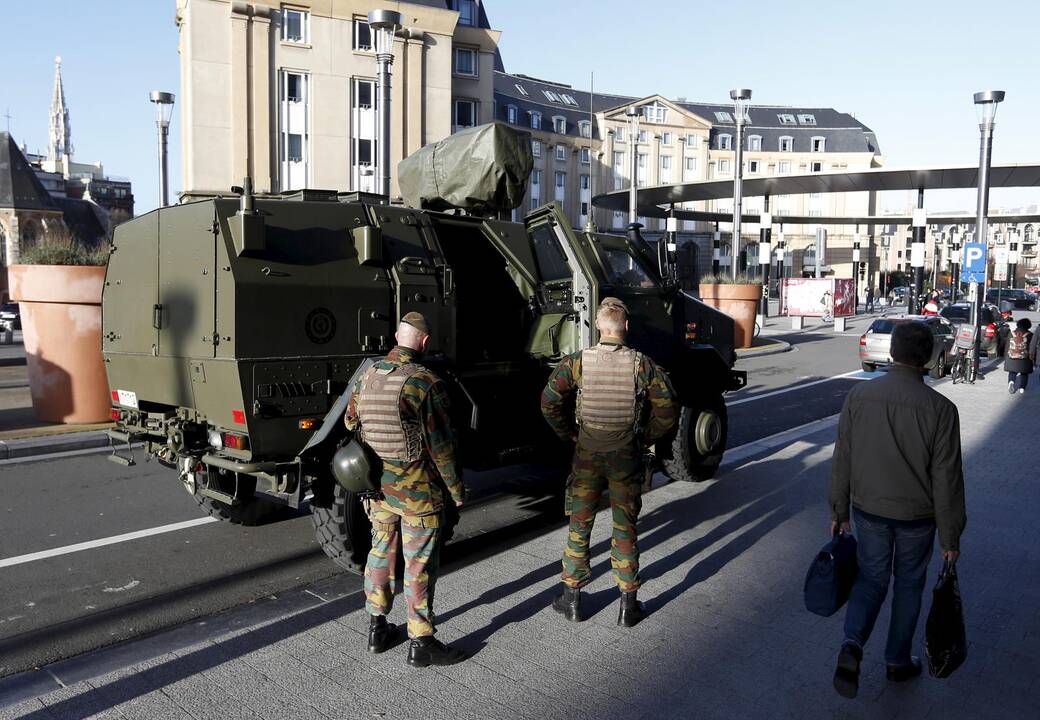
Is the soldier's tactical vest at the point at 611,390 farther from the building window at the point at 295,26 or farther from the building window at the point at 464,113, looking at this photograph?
the building window at the point at 464,113

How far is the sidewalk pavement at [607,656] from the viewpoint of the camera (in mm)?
3619

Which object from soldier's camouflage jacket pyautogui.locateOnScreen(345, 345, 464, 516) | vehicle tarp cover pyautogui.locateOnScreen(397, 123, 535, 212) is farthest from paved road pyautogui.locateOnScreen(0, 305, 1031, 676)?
vehicle tarp cover pyautogui.locateOnScreen(397, 123, 535, 212)

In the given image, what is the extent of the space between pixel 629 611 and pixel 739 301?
67.4 feet

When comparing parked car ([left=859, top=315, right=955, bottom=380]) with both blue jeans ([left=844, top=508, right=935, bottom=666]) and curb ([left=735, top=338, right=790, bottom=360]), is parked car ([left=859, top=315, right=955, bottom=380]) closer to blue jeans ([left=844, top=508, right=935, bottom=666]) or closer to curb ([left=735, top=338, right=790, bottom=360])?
curb ([left=735, top=338, right=790, bottom=360])

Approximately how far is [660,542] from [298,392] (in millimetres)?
2813

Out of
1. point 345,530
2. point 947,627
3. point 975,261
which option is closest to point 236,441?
point 345,530

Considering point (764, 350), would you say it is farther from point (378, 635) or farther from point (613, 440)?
point (378, 635)

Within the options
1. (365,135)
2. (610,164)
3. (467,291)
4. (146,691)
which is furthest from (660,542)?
(610,164)

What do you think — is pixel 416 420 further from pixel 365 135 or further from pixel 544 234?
pixel 365 135

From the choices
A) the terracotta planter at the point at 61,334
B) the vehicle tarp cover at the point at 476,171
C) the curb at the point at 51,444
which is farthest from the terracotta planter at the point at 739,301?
the curb at the point at 51,444

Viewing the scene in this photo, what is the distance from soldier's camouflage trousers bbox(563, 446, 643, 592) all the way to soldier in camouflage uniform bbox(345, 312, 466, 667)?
2.57 ft

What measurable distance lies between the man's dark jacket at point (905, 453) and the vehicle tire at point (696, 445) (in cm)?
388

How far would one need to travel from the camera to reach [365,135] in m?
42.7

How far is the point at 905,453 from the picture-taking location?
363cm
